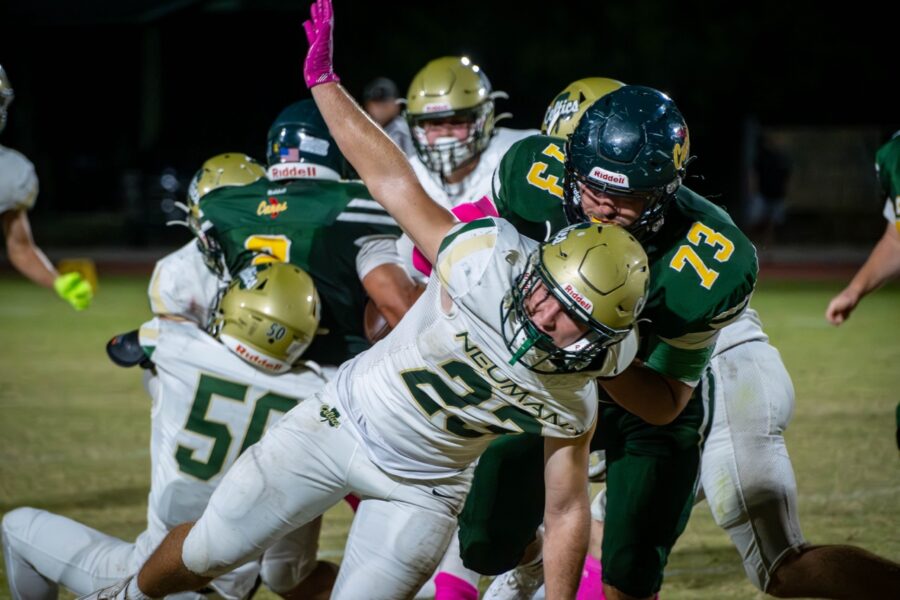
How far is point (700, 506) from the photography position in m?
5.31

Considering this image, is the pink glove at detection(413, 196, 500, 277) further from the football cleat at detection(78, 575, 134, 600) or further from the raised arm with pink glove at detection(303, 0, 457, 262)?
the football cleat at detection(78, 575, 134, 600)

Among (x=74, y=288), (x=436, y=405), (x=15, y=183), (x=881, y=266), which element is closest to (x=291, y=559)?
(x=436, y=405)

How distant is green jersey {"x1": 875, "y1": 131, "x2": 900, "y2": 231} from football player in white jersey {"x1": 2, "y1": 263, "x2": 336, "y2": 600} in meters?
2.19

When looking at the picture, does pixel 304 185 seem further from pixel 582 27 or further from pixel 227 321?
pixel 582 27

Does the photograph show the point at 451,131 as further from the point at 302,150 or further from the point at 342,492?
the point at 342,492

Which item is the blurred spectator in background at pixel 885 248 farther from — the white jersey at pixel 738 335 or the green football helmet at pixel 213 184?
the green football helmet at pixel 213 184

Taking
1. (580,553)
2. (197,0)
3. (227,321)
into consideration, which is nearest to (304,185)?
(227,321)

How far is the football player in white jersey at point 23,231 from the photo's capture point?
5629 mm

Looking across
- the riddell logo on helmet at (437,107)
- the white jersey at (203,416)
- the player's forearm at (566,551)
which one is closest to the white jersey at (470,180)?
the riddell logo on helmet at (437,107)

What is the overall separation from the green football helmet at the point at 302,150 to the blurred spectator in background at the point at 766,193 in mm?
13337

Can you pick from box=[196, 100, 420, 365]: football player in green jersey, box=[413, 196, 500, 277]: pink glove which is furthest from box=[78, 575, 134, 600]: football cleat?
box=[413, 196, 500, 277]: pink glove

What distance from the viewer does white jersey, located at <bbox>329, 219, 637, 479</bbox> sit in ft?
9.09

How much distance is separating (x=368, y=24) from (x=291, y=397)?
61.9ft

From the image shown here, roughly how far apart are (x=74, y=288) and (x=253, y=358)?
2.52m
